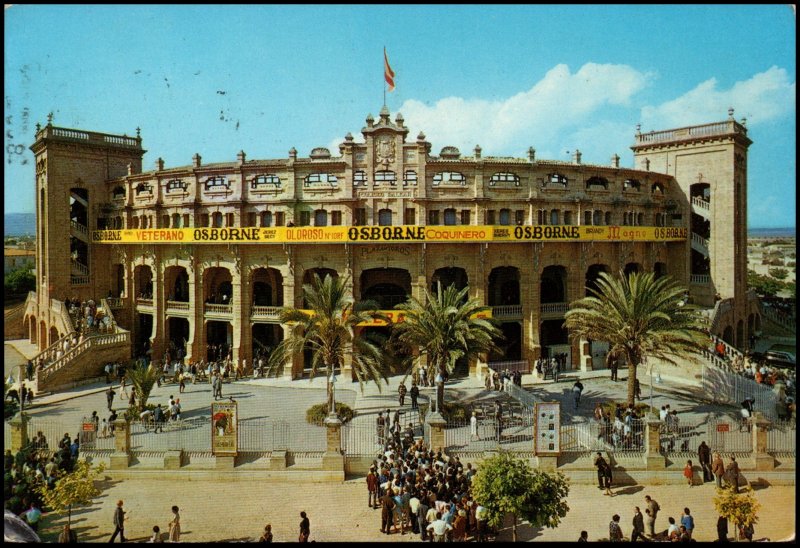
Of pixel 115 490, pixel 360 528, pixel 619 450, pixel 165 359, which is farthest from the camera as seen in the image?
pixel 165 359

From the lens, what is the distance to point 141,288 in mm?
43500

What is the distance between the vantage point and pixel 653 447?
20.6m

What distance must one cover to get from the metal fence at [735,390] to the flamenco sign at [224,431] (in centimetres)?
2570

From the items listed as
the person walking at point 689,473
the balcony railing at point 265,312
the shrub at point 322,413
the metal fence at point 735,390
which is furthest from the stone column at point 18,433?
the metal fence at point 735,390

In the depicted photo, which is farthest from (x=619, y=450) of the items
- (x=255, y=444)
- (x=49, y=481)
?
(x=49, y=481)

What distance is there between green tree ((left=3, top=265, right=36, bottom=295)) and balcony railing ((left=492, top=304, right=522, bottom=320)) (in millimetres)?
57022

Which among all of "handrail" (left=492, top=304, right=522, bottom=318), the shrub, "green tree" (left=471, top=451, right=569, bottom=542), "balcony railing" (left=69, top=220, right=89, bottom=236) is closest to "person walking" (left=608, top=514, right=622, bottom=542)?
"green tree" (left=471, top=451, right=569, bottom=542)

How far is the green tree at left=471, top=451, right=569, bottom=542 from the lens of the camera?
15.5m

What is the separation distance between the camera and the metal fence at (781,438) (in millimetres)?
21484

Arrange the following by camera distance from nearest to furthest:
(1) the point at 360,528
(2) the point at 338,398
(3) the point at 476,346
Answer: (1) the point at 360,528, (3) the point at 476,346, (2) the point at 338,398

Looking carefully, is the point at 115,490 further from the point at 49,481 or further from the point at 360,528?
the point at 360,528

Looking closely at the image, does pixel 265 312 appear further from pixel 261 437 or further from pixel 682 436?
pixel 682 436

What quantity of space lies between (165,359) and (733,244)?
147 feet

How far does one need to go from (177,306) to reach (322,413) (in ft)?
60.3
